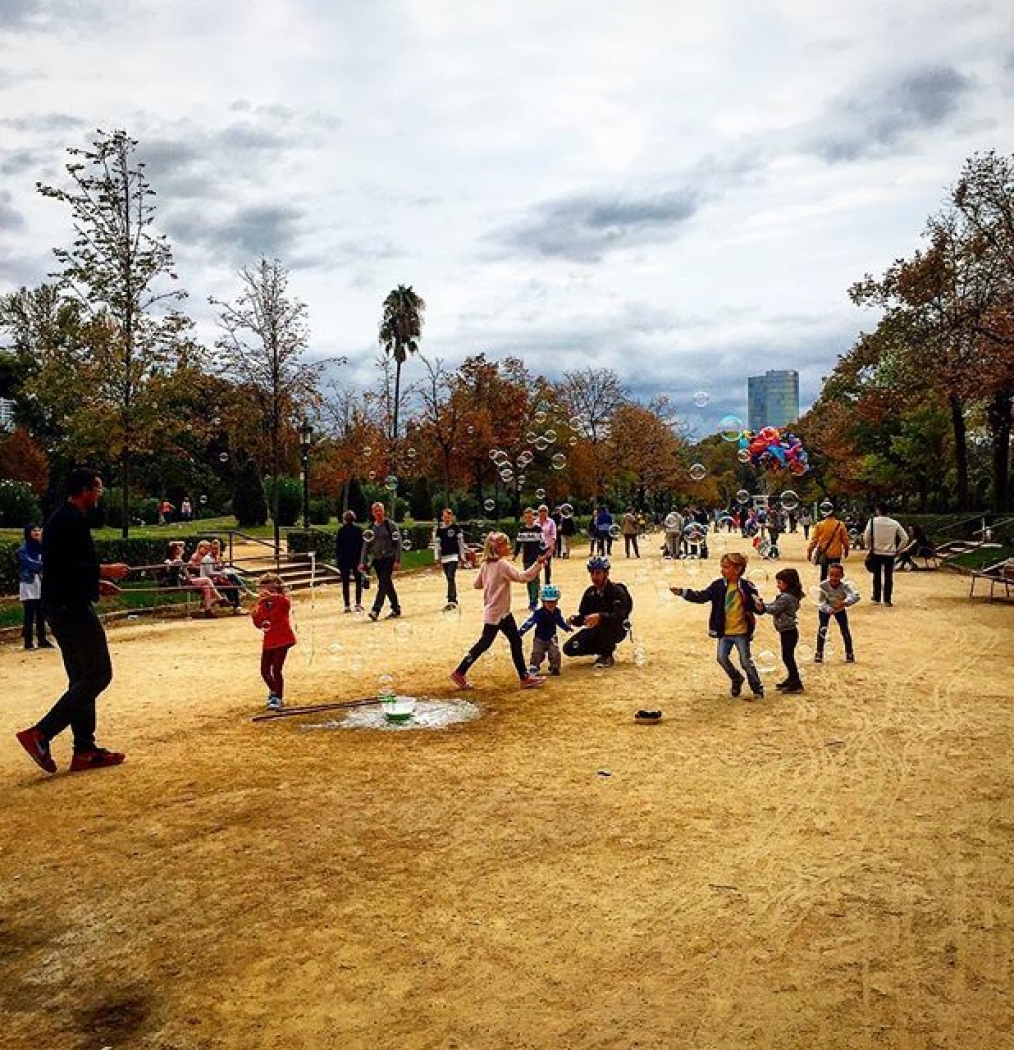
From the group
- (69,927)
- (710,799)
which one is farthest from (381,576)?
(69,927)

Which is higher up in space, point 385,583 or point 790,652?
point 385,583

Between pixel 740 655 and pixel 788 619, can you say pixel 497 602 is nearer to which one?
pixel 740 655

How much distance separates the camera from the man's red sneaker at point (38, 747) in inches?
280

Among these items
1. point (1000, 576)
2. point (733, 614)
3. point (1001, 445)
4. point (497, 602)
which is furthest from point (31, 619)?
point (1001, 445)

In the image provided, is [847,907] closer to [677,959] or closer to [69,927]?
[677,959]

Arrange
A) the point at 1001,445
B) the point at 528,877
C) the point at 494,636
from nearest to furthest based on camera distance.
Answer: the point at 528,877 → the point at 494,636 → the point at 1001,445

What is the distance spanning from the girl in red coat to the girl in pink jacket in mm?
1942

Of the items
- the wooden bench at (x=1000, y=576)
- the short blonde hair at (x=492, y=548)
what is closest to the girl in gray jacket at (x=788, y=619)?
the short blonde hair at (x=492, y=548)

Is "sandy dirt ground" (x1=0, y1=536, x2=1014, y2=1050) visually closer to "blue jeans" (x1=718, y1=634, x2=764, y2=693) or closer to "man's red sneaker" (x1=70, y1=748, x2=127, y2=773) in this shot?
"man's red sneaker" (x1=70, y1=748, x2=127, y2=773)

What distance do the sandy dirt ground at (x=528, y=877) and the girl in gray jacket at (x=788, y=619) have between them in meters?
0.27

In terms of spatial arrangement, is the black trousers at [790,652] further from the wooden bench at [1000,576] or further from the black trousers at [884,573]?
the wooden bench at [1000,576]

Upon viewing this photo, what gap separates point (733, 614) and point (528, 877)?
522cm

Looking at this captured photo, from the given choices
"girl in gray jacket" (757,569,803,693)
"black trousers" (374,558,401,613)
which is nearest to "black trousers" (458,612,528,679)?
"girl in gray jacket" (757,569,803,693)

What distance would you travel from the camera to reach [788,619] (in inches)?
391
